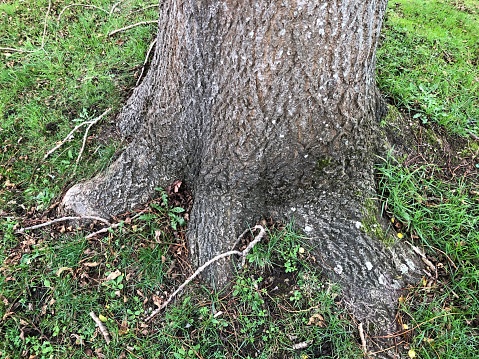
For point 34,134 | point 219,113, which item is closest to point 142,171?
point 219,113

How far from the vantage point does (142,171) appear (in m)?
2.69

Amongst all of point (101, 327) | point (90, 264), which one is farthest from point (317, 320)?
point (90, 264)

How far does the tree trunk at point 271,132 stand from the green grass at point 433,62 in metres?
0.88

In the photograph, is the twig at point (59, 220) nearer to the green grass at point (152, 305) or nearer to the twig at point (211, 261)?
the green grass at point (152, 305)

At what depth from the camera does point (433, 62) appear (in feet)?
11.7

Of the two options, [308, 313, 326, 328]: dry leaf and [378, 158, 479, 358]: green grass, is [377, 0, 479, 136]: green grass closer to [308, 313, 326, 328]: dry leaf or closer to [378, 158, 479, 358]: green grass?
[378, 158, 479, 358]: green grass

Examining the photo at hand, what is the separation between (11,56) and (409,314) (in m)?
4.21

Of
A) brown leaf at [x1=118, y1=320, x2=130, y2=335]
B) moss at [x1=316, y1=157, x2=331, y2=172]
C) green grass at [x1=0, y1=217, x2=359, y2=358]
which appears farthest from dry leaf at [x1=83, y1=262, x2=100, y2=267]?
moss at [x1=316, y1=157, x2=331, y2=172]

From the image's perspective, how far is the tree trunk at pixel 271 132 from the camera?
1.93m

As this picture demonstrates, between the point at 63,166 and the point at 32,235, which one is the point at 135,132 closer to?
the point at 63,166

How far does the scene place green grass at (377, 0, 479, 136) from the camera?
3.08m

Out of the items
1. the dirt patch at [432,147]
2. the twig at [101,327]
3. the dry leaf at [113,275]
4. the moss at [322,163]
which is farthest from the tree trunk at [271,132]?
the twig at [101,327]

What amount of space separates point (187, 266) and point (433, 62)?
282cm

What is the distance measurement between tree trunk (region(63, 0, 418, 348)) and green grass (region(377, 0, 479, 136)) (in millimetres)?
879
